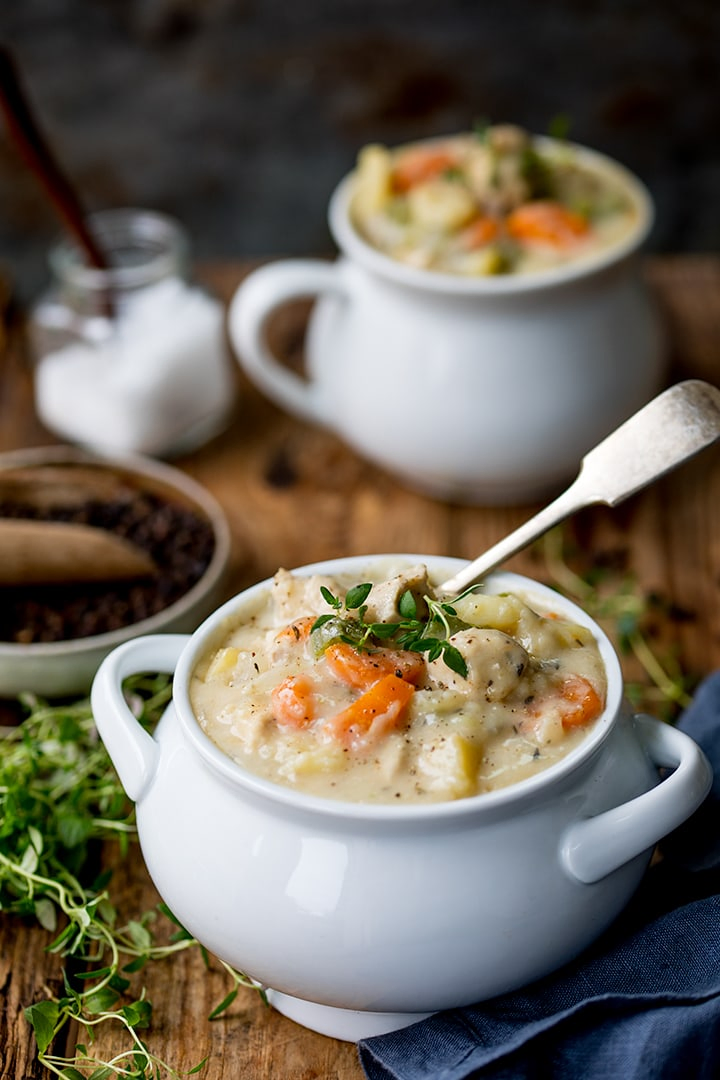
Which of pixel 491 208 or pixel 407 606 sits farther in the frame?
pixel 491 208

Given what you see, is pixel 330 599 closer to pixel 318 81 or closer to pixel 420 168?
pixel 420 168

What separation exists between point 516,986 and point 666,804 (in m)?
0.21

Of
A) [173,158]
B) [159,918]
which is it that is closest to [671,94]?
[173,158]

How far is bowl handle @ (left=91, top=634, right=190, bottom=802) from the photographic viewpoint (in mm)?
1270

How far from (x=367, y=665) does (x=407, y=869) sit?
0.61ft

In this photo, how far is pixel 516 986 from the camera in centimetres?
119

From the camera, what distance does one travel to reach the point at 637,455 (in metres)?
1.33

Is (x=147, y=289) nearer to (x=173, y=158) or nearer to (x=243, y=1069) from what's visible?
(x=243, y=1069)

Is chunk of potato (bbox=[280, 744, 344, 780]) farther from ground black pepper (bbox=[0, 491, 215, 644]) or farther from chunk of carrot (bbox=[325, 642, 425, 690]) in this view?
ground black pepper (bbox=[0, 491, 215, 644])

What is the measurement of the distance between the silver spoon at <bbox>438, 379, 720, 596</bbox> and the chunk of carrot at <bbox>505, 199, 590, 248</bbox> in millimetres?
750

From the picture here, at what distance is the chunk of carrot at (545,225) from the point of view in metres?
2.03

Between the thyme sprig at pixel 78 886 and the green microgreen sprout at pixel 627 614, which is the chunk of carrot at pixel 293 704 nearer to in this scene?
the thyme sprig at pixel 78 886

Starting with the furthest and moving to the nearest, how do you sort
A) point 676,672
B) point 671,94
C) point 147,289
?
point 671,94 → point 147,289 → point 676,672

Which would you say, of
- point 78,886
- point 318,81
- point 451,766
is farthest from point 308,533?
point 318,81
